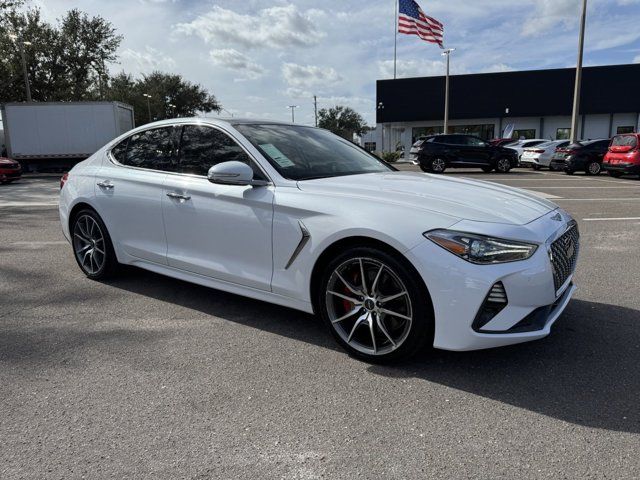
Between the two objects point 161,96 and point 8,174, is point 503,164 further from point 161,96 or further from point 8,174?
point 161,96

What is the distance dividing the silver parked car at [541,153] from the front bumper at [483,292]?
74.7 ft

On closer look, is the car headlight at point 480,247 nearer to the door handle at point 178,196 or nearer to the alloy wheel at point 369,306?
the alloy wheel at point 369,306

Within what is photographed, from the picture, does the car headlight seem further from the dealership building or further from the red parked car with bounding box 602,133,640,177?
the dealership building

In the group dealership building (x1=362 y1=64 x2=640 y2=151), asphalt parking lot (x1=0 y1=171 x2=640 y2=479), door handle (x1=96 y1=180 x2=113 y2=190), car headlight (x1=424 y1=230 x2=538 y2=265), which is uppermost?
dealership building (x1=362 y1=64 x2=640 y2=151)

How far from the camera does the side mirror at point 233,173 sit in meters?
3.47

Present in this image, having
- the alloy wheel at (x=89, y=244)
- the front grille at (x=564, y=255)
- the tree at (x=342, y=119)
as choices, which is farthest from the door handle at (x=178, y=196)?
the tree at (x=342, y=119)

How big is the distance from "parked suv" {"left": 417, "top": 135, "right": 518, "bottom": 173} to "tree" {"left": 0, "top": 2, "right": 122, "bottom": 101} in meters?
28.8

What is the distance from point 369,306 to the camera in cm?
321

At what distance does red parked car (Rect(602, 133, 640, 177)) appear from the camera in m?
17.1

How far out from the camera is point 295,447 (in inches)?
95.3

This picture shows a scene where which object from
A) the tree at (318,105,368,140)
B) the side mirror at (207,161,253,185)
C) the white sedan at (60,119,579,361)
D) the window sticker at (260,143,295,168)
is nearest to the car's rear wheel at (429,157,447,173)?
the white sedan at (60,119,579,361)

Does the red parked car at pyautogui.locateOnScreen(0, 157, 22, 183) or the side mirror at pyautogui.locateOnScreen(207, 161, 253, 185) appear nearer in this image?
the side mirror at pyautogui.locateOnScreen(207, 161, 253, 185)

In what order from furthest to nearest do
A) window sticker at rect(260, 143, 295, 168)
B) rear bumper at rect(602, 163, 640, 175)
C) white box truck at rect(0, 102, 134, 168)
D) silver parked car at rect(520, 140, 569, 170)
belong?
white box truck at rect(0, 102, 134, 168), silver parked car at rect(520, 140, 569, 170), rear bumper at rect(602, 163, 640, 175), window sticker at rect(260, 143, 295, 168)

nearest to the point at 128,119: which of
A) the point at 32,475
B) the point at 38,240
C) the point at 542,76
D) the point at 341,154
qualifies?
the point at 38,240
